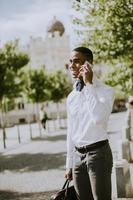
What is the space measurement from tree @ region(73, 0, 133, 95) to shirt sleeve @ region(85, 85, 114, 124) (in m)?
6.06

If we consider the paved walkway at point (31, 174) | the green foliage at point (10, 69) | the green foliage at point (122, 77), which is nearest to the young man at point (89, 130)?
the paved walkway at point (31, 174)

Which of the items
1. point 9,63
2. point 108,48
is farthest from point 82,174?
point 9,63

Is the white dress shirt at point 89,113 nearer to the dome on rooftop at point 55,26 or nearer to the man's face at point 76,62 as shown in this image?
the man's face at point 76,62

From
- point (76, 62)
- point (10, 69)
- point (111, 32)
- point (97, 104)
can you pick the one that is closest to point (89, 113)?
point (97, 104)

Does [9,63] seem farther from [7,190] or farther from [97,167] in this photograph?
[97,167]

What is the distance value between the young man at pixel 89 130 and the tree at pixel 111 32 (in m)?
5.84

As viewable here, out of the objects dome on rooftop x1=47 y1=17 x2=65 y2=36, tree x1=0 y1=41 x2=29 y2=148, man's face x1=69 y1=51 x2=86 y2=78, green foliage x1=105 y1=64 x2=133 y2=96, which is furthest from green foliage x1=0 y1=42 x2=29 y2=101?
dome on rooftop x1=47 y1=17 x2=65 y2=36

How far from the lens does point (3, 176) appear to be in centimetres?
1211

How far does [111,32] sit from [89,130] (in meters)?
8.20

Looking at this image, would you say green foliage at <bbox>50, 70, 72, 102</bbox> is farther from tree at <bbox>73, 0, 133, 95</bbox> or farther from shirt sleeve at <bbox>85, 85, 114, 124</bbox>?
shirt sleeve at <bbox>85, 85, 114, 124</bbox>

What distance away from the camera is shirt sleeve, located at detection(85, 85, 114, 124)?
12.0 feet

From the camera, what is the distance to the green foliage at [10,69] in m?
20.1

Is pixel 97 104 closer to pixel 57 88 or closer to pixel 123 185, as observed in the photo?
pixel 123 185

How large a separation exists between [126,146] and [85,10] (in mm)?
3787
